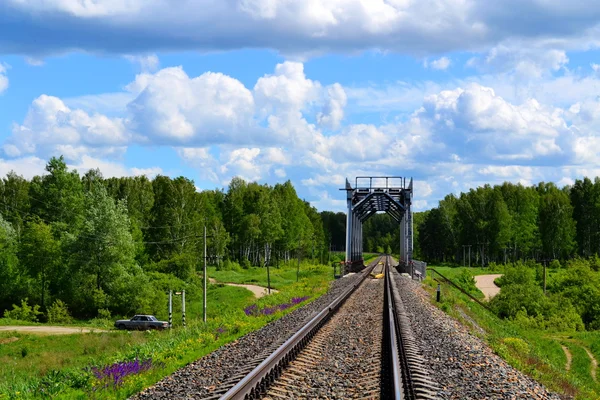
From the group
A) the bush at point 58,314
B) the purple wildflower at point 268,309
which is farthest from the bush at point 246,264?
the purple wildflower at point 268,309

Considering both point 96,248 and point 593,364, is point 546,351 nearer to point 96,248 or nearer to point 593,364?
point 593,364

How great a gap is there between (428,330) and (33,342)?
87.1 feet

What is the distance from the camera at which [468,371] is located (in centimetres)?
1103

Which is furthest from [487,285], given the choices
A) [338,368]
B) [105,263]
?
[338,368]

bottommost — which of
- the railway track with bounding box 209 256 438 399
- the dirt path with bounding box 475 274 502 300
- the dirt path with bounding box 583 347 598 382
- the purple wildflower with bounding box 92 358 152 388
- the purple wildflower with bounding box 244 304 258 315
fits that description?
the dirt path with bounding box 583 347 598 382

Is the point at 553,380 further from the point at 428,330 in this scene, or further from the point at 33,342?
the point at 33,342

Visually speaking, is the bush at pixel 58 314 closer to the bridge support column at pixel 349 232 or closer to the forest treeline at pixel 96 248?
the forest treeline at pixel 96 248

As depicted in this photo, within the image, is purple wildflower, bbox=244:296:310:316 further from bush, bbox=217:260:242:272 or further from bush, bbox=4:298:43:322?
bush, bbox=217:260:242:272

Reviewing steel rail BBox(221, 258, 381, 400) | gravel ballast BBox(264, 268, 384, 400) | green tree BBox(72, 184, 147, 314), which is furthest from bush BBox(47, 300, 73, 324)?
steel rail BBox(221, 258, 381, 400)

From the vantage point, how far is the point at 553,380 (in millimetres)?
12898

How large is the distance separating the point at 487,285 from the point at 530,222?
36.4 m

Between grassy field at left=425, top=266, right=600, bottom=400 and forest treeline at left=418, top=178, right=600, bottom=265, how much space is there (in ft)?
218

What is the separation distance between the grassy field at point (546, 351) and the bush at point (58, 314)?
116 ft

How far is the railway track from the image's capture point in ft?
29.7
